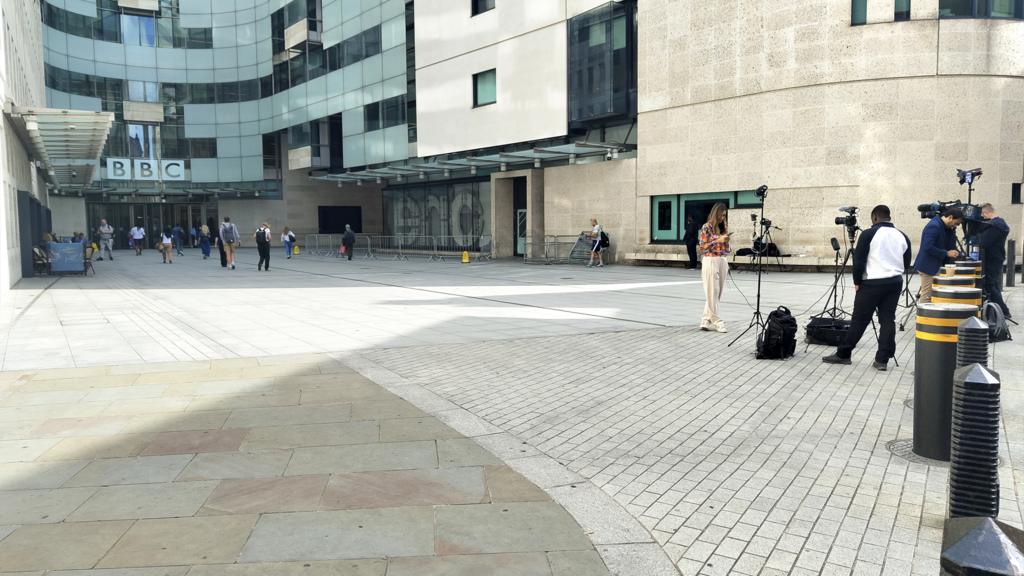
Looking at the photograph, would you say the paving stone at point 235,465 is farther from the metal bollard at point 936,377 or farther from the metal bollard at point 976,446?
the metal bollard at point 936,377

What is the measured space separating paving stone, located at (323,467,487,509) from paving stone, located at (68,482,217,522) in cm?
74

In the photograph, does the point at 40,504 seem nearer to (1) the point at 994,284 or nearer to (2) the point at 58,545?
(2) the point at 58,545

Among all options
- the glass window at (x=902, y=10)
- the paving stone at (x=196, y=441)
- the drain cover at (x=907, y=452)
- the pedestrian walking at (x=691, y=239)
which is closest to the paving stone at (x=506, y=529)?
the paving stone at (x=196, y=441)

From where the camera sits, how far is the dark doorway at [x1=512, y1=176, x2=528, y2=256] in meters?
32.4

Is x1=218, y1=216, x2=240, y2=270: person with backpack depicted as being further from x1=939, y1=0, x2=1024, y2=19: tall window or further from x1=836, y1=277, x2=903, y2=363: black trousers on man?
x1=939, y1=0, x2=1024, y2=19: tall window

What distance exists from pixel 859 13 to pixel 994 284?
42.3 feet

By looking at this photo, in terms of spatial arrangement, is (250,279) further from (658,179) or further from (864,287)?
(864,287)

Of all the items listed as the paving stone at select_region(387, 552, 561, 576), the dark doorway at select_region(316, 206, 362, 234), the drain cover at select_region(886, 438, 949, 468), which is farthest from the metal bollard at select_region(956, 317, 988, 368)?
the dark doorway at select_region(316, 206, 362, 234)

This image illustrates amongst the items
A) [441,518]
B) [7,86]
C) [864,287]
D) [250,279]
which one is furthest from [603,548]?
[7,86]

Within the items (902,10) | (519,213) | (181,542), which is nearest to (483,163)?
(519,213)

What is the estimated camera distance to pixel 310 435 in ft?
17.6

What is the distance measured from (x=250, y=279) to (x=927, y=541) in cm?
2085

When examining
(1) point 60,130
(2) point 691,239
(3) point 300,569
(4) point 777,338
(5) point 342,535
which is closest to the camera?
(3) point 300,569

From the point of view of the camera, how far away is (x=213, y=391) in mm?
6801
